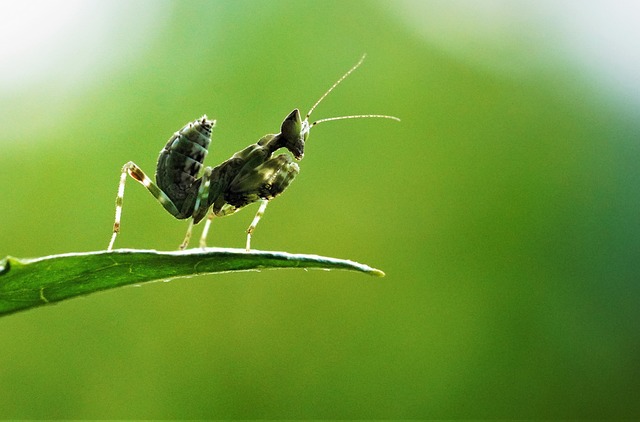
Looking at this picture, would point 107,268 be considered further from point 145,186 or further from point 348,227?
point 348,227

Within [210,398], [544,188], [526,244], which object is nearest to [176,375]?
[210,398]

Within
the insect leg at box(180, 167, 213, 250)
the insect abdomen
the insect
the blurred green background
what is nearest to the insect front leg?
the insect

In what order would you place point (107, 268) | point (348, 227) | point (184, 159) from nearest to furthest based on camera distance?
1. point (107, 268)
2. point (184, 159)
3. point (348, 227)

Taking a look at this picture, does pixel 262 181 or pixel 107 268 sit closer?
pixel 107 268

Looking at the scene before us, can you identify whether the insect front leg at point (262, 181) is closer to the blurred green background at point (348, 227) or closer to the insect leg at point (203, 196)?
the insect leg at point (203, 196)

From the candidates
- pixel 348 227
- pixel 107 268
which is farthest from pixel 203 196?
pixel 348 227

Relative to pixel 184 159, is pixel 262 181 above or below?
below

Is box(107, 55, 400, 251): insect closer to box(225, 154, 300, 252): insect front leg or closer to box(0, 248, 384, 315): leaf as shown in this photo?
box(225, 154, 300, 252): insect front leg
